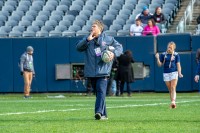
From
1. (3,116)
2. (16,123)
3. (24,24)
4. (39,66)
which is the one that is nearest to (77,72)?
(39,66)

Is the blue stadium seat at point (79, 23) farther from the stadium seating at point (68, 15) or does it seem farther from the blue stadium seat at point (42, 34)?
the blue stadium seat at point (42, 34)

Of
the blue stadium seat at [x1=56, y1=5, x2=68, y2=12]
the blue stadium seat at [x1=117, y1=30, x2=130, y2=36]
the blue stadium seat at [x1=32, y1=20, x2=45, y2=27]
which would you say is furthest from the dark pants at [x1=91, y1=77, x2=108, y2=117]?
the blue stadium seat at [x1=56, y1=5, x2=68, y2=12]

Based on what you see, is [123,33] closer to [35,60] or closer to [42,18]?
[35,60]

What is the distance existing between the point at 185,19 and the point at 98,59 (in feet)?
63.9

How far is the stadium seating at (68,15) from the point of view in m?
37.6

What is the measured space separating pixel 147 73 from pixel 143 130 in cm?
2117

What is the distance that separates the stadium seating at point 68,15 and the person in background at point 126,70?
1914mm

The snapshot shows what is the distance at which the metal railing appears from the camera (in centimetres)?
3647

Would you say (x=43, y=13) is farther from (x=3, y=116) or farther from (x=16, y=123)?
(x=16, y=123)

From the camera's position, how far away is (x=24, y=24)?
129 feet

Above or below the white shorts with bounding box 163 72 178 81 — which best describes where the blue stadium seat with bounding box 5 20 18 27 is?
above

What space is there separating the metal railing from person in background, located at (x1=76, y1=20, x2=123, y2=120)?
1862 cm

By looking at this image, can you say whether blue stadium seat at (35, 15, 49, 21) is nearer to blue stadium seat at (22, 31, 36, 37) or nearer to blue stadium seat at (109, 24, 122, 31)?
blue stadium seat at (22, 31, 36, 37)

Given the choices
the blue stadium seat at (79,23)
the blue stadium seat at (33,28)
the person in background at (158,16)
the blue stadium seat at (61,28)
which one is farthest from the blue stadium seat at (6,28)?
the person in background at (158,16)
